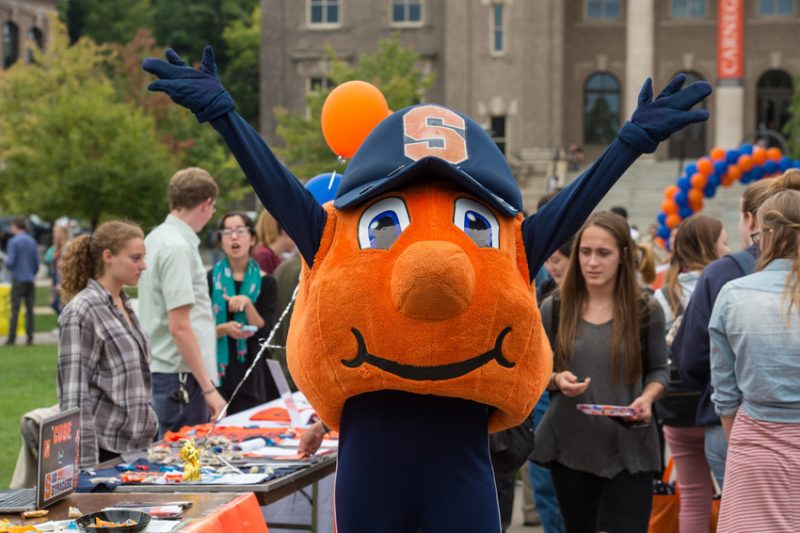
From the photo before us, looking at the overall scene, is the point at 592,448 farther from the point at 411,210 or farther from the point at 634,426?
the point at 411,210

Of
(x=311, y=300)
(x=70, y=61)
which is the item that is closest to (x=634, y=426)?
(x=311, y=300)

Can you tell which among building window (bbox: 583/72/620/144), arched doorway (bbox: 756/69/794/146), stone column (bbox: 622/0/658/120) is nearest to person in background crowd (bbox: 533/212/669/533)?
stone column (bbox: 622/0/658/120)

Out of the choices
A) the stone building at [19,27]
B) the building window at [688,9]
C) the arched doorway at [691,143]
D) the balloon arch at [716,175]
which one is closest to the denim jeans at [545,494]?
the balloon arch at [716,175]

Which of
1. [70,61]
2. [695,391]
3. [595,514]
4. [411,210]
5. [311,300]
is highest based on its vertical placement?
[70,61]

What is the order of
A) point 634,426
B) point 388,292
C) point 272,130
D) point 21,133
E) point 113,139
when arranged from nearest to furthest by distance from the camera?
point 388,292 < point 634,426 < point 113,139 < point 21,133 < point 272,130

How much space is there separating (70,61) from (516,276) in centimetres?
3852

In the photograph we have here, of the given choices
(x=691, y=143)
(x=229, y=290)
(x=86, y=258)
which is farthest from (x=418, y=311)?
(x=691, y=143)

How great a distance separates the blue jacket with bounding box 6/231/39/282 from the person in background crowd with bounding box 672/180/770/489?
15.6m

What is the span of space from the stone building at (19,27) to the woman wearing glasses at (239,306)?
67.6 metres

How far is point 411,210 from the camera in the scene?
4.08 meters

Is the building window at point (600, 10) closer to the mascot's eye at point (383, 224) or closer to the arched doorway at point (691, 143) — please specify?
the arched doorway at point (691, 143)

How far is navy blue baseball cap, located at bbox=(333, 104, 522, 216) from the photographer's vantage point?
4.07 metres

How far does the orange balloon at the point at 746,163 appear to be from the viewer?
18.4 m

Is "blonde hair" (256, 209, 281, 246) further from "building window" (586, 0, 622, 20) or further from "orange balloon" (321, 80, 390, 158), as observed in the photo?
"building window" (586, 0, 622, 20)
